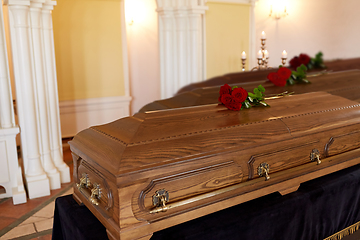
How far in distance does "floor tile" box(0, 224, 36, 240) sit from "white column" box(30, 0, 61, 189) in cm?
90

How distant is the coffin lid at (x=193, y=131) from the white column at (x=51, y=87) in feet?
7.58

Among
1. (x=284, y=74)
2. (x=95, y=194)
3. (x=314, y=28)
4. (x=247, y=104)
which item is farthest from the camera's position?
(x=314, y=28)

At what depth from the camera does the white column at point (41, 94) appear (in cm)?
364

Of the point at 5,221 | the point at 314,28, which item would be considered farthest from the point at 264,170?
the point at 314,28

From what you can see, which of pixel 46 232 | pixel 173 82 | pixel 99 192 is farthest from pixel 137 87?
pixel 99 192

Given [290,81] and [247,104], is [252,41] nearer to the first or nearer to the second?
[290,81]

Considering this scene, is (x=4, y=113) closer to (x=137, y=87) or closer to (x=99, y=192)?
(x=99, y=192)

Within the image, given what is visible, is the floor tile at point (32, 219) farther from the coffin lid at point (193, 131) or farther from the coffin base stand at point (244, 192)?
the coffin lid at point (193, 131)

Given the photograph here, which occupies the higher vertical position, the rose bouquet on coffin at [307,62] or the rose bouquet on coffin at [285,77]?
the rose bouquet on coffin at [307,62]

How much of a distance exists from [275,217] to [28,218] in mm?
2575

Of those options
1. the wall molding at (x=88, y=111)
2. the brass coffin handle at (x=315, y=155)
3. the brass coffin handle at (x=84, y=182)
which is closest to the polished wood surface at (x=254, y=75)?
the wall molding at (x=88, y=111)

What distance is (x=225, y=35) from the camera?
6.66 m

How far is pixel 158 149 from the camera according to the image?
4.87 feet

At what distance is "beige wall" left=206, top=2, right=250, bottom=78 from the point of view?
6.43m
